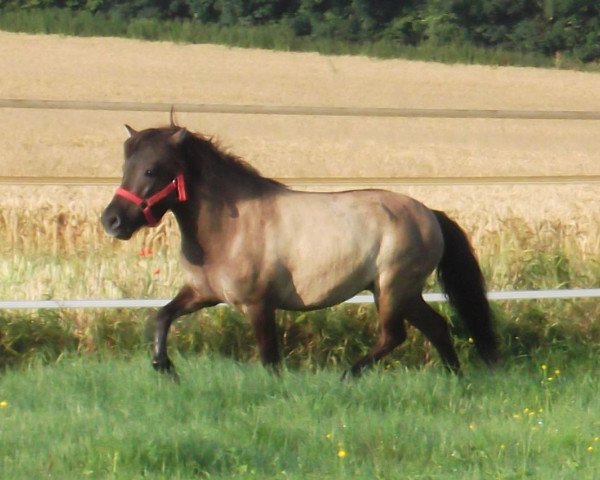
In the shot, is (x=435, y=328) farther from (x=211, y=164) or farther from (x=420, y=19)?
(x=420, y=19)

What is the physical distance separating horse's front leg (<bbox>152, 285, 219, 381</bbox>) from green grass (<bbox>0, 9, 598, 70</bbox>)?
1036 inches

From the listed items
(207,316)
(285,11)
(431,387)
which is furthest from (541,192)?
(285,11)

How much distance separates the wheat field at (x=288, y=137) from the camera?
11727mm

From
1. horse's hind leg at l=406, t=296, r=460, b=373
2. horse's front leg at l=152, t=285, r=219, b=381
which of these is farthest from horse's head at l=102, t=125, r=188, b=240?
horse's hind leg at l=406, t=296, r=460, b=373

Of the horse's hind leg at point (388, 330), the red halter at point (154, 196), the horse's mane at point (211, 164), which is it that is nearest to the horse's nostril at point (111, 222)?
the red halter at point (154, 196)

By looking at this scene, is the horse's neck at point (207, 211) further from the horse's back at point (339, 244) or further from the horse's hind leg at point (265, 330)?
the horse's hind leg at point (265, 330)

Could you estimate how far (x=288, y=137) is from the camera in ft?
82.4

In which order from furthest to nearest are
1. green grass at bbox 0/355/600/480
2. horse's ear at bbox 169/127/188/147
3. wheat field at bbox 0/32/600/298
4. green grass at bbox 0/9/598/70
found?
green grass at bbox 0/9/598/70 < wheat field at bbox 0/32/600/298 < horse's ear at bbox 169/127/188/147 < green grass at bbox 0/355/600/480

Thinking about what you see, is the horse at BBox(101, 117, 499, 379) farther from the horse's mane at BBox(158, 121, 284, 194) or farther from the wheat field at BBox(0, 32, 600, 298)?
the wheat field at BBox(0, 32, 600, 298)

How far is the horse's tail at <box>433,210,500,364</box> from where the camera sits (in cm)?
883

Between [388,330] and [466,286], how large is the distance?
0.75m

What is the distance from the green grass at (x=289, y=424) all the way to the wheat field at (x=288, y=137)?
100 inches

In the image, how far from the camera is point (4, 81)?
96.3 feet

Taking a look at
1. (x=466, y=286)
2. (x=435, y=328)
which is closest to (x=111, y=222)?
(x=435, y=328)
